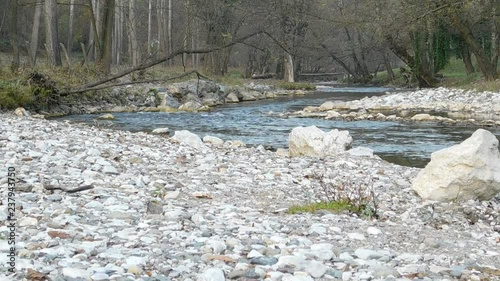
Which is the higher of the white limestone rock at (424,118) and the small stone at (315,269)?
the small stone at (315,269)

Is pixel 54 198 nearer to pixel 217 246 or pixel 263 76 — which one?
pixel 217 246

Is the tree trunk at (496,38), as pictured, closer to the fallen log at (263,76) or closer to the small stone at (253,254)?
the fallen log at (263,76)

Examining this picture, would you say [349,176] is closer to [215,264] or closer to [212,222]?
[212,222]

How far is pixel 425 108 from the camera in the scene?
2298cm

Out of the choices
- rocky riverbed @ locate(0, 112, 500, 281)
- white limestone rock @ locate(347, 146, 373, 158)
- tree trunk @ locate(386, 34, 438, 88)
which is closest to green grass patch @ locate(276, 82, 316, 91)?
tree trunk @ locate(386, 34, 438, 88)

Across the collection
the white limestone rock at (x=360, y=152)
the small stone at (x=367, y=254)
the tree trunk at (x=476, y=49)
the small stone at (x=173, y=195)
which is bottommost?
the white limestone rock at (x=360, y=152)

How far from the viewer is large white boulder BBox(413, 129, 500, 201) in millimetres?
6770

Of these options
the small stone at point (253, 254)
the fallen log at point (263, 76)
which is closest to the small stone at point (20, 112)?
the small stone at point (253, 254)

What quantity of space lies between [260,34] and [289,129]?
2039 centimetres

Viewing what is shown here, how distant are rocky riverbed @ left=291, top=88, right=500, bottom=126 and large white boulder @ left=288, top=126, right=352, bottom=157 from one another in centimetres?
789

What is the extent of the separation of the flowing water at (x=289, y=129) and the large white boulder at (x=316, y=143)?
1191 millimetres

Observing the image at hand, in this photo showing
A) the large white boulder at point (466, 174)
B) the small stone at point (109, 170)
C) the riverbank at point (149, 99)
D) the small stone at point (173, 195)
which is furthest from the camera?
the riverbank at point (149, 99)

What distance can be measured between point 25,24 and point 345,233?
49456mm

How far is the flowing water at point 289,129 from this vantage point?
42.4 ft
